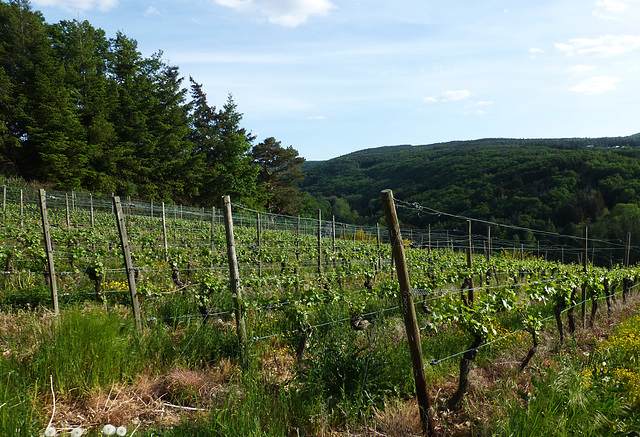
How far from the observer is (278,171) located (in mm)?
43125

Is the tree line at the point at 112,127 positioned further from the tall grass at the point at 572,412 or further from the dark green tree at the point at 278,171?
the tall grass at the point at 572,412

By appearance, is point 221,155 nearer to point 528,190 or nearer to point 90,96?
point 90,96

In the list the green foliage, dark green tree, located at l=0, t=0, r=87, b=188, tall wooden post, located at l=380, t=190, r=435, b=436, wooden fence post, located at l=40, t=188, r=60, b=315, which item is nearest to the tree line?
dark green tree, located at l=0, t=0, r=87, b=188

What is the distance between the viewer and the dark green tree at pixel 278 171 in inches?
1658

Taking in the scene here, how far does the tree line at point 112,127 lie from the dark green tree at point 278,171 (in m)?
0.11

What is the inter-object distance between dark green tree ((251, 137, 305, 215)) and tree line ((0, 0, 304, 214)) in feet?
0.36


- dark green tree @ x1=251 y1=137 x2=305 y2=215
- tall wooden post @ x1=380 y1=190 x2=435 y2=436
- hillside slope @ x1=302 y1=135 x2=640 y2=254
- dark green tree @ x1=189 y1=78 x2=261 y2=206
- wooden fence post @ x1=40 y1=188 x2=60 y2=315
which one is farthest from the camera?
hillside slope @ x1=302 y1=135 x2=640 y2=254

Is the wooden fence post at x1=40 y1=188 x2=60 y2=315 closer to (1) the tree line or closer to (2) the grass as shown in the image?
(2) the grass

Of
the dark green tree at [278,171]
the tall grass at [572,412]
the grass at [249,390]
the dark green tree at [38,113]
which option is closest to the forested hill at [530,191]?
the dark green tree at [278,171]

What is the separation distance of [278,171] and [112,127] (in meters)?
18.2

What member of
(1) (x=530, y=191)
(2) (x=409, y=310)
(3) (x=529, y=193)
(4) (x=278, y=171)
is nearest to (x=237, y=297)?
(2) (x=409, y=310)

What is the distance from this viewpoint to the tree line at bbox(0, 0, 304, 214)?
24.7 m

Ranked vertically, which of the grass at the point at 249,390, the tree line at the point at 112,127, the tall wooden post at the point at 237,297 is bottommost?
the grass at the point at 249,390

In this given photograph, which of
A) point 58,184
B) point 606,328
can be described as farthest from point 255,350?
point 58,184
